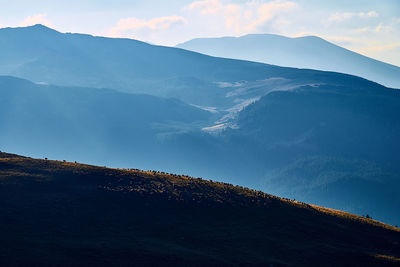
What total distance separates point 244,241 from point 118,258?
21.2 m

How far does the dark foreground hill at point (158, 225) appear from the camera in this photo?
5725cm

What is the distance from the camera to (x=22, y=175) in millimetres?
81062

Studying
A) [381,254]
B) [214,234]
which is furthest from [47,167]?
[381,254]

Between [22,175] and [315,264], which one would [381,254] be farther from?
[22,175]

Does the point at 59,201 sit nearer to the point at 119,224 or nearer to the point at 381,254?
the point at 119,224

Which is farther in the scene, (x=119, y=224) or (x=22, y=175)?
(x=22, y=175)

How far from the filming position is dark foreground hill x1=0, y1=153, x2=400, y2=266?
188 ft

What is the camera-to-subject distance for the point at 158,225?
70.2 meters

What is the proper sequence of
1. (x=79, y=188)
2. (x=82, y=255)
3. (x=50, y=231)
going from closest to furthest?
1. (x=82, y=255)
2. (x=50, y=231)
3. (x=79, y=188)

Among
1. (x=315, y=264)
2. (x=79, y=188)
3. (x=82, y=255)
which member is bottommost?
(x=82, y=255)

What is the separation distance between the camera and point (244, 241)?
69.0 meters

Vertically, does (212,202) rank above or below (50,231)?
above

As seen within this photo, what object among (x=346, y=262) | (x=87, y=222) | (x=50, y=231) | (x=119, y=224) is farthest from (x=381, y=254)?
(x=50, y=231)

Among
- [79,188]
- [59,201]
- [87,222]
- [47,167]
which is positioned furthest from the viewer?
[47,167]
